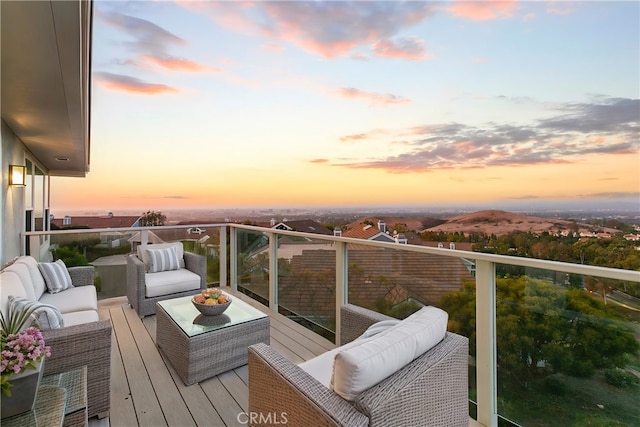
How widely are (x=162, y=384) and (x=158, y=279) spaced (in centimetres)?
184

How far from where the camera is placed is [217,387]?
238 centimetres

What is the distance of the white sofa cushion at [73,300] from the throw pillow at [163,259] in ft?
2.71

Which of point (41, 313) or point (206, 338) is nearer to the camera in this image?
point (41, 313)

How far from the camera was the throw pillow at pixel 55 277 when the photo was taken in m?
3.30

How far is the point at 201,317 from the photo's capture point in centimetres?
276

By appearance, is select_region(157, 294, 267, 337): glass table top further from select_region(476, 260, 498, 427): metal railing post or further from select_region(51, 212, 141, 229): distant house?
select_region(51, 212, 141, 229): distant house

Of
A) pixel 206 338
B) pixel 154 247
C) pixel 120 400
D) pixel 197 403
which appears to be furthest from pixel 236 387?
pixel 154 247

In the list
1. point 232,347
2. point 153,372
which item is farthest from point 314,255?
point 153,372

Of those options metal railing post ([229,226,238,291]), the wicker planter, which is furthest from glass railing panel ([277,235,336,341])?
the wicker planter

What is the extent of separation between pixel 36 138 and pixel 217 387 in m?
4.56

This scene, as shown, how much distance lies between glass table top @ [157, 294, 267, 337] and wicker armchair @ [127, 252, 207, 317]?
90cm

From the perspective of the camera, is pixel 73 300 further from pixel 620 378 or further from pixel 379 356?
pixel 620 378

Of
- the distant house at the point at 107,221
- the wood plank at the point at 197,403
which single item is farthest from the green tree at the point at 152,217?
the wood plank at the point at 197,403

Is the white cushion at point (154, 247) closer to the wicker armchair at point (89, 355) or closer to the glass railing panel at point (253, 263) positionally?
the glass railing panel at point (253, 263)
